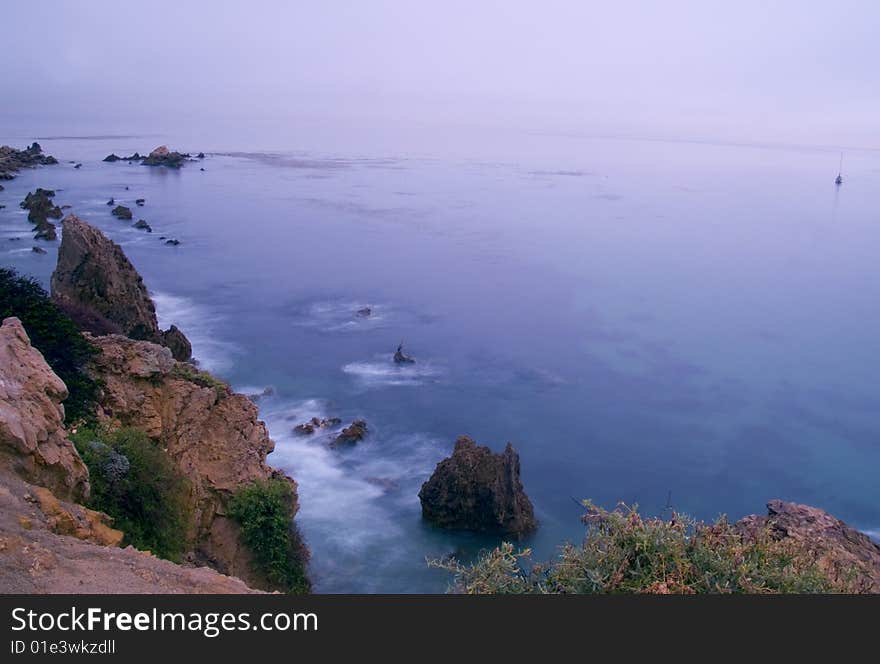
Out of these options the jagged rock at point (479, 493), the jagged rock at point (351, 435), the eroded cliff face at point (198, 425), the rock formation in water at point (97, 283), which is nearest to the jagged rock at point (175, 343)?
the rock formation in water at point (97, 283)

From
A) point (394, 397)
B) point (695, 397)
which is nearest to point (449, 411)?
point (394, 397)

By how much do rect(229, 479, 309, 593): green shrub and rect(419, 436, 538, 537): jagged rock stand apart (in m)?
7.11

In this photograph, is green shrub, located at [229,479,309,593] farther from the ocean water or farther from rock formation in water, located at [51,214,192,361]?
rock formation in water, located at [51,214,192,361]

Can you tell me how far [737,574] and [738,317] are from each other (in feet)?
134

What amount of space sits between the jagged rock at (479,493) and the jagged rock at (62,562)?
14065 mm

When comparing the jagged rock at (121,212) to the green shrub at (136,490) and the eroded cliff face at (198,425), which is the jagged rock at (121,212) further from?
the green shrub at (136,490)

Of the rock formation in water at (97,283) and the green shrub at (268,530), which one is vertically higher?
the rock formation in water at (97,283)

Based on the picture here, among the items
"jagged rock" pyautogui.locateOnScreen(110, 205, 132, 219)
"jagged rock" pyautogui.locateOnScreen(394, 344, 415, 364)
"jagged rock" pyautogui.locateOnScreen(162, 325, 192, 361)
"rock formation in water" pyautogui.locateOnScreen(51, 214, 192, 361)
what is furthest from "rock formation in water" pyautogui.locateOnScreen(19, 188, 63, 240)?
"jagged rock" pyautogui.locateOnScreen(394, 344, 415, 364)

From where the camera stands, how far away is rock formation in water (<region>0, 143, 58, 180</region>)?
8100 centimetres

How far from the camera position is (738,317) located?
4672 centimetres

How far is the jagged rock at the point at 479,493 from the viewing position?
2288 centimetres

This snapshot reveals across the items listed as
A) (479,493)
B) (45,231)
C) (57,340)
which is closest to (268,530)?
(57,340)

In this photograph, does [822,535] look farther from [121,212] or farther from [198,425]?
[121,212]

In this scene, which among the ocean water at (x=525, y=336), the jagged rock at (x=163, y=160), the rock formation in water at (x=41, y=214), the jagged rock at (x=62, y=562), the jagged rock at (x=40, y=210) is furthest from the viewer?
the jagged rock at (x=163, y=160)
